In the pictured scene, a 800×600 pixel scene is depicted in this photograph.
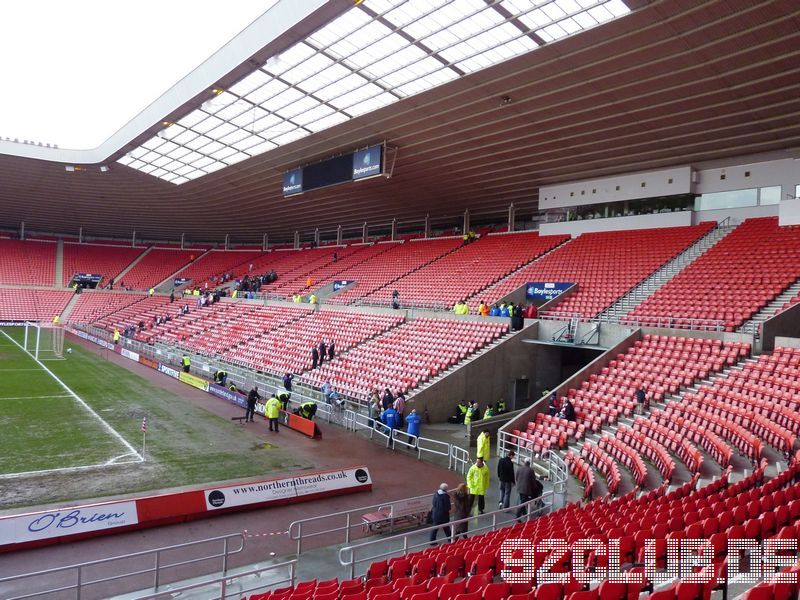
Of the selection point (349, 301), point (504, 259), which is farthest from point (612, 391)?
point (349, 301)

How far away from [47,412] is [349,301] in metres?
18.2

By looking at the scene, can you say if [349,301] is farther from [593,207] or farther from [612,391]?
[612,391]

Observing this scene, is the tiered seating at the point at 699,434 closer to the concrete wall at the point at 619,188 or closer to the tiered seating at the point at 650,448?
the tiered seating at the point at 650,448

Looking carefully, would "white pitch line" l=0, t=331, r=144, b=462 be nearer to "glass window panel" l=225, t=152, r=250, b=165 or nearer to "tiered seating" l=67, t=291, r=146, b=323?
"glass window panel" l=225, t=152, r=250, b=165

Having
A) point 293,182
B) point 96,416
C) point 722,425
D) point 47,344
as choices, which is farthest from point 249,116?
point 722,425

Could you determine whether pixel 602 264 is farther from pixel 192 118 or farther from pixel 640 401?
pixel 192 118

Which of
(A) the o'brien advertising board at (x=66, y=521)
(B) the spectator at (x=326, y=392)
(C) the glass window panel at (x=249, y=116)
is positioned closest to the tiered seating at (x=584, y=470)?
(A) the o'brien advertising board at (x=66, y=521)

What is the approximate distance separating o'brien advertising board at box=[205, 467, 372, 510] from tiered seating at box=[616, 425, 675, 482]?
616 centimetres

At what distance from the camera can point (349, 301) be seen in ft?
113

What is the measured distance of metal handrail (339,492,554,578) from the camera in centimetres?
831

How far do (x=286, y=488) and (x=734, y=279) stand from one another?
58.5ft

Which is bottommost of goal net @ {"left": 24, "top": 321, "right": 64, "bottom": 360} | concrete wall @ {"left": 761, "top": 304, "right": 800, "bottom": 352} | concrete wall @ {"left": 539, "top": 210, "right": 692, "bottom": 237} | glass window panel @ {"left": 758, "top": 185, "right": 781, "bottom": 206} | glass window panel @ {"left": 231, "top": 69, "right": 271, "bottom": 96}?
goal net @ {"left": 24, "top": 321, "right": 64, "bottom": 360}

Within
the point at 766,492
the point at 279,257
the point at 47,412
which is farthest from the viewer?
the point at 279,257

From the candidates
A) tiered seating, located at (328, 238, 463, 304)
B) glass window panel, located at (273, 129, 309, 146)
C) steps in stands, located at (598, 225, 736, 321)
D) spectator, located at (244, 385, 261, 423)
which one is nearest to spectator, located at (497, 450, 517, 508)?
spectator, located at (244, 385, 261, 423)
